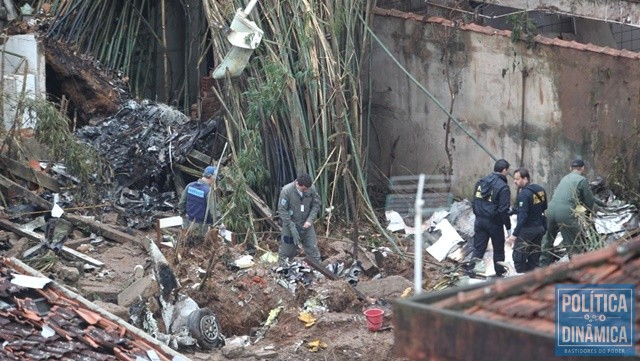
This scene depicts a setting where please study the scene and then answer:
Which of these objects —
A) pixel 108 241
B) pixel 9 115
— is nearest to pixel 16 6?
pixel 9 115

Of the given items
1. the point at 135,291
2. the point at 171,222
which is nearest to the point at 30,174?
the point at 171,222

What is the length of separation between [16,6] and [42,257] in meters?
5.49

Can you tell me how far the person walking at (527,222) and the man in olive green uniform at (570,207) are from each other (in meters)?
0.10

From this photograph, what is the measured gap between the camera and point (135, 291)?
11820 millimetres

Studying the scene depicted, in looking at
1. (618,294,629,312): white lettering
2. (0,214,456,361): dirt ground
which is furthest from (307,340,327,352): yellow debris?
(618,294,629,312): white lettering

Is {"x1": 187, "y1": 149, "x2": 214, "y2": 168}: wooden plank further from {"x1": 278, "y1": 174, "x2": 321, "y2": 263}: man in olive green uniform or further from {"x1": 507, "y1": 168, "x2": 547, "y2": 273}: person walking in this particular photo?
{"x1": 507, "y1": 168, "x2": 547, "y2": 273}: person walking

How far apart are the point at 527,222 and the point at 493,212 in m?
0.36

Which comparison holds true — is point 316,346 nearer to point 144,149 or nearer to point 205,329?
point 205,329

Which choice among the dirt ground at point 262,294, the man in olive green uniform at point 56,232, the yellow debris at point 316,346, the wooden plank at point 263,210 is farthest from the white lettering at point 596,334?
the wooden plank at point 263,210

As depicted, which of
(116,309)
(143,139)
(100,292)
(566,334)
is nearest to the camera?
(566,334)

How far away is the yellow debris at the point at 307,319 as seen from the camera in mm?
11508

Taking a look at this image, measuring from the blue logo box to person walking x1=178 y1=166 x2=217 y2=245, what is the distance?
8.60 m

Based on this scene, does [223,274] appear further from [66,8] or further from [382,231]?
[66,8]

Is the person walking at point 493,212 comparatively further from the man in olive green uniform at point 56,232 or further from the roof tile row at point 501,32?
the man in olive green uniform at point 56,232
